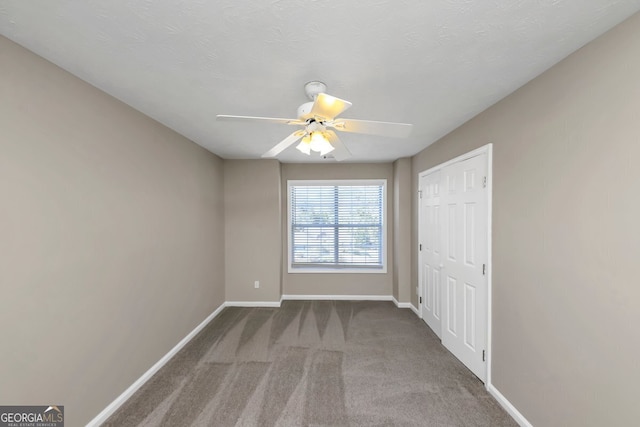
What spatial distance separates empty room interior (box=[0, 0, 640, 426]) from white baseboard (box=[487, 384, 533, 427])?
0.06 feet

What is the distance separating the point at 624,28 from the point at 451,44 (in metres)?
0.74

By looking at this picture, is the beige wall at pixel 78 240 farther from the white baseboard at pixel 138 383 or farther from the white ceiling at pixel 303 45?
the white ceiling at pixel 303 45

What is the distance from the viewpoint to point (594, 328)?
1302 mm

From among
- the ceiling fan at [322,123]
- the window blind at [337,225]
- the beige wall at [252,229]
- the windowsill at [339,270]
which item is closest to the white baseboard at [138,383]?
the beige wall at [252,229]

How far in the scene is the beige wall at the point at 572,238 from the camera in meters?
1.17

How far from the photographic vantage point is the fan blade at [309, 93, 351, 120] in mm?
1221

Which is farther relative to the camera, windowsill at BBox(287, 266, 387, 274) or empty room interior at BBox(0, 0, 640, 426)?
windowsill at BBox(287, 266, 387, 274)

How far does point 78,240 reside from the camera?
1.64 meters

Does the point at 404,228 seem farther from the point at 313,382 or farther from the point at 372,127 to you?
the point at 372,127

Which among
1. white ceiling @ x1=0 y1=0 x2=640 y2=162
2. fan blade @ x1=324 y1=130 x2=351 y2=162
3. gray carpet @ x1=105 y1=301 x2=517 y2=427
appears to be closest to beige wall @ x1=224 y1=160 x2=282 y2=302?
gray carpet @ x1=105 y1=301 x2=517 y2=427

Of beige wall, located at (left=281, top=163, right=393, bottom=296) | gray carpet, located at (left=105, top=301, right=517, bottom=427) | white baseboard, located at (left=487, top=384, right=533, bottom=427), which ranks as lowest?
gray carpet, located at (left=105, top=301, right=517, bottom=427)

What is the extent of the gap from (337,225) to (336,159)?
2.46 m

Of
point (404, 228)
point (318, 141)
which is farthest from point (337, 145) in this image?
point (404, 228)

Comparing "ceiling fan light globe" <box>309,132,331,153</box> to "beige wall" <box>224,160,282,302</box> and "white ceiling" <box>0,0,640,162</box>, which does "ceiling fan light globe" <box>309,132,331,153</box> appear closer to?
"white ceiling" <box>0,0,640,162</box>
